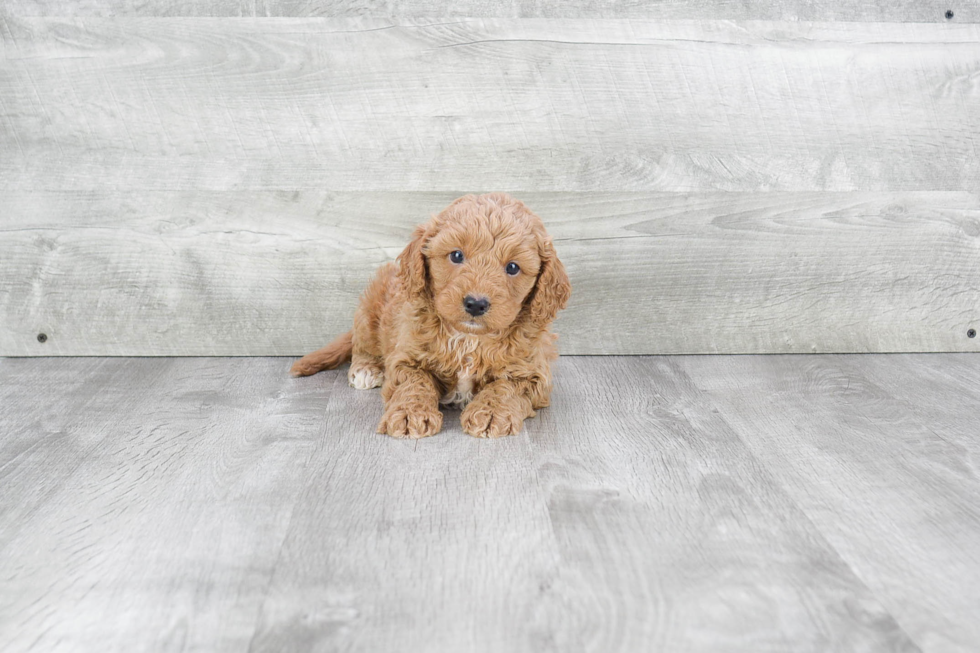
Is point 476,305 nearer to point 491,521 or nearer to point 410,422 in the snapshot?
point 410,422

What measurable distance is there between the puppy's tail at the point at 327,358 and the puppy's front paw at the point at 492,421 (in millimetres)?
668

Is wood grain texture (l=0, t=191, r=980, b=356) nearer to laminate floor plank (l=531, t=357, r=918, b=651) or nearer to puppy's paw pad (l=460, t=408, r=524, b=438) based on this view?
laminate floor plank (l=531, t=357, r=918, b=651)

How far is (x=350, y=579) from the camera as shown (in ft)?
4.90

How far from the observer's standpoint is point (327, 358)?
8.84 ft

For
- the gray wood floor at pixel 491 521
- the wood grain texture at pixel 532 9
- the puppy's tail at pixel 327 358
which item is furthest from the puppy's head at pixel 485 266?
the wood grain texture at pixel 532 9

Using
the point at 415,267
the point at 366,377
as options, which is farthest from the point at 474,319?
the point at 366,377

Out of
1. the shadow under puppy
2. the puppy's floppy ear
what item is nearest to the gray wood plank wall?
the shadow under puppy

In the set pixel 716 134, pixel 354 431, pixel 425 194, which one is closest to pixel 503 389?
pixel 354 431

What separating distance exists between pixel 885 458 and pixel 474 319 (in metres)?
1.07

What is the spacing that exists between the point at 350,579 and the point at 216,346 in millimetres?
1603

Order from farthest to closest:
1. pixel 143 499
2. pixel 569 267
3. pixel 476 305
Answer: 1. pixel 569 267
2. pixel 476 305
3. pixel 143 499

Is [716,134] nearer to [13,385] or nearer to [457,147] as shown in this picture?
[457,147]

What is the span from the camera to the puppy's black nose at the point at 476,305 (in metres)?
2.00

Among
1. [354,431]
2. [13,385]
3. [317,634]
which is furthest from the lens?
[13,385]
